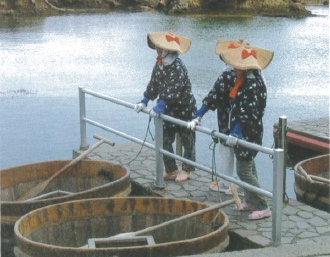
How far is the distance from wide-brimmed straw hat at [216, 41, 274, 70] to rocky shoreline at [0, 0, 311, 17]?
204ft

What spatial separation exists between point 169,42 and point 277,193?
2.67m

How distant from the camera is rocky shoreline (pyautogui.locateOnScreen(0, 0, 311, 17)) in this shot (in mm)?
70125

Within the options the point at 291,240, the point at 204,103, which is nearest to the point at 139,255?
the point at 291,240

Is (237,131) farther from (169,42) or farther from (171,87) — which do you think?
(169,42)

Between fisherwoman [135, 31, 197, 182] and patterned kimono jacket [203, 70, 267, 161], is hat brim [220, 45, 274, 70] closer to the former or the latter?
patterned kimono jacket [203, 70, 267, 161]

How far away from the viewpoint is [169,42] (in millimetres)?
8391

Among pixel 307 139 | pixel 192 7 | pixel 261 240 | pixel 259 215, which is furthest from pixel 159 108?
pixel 192 7

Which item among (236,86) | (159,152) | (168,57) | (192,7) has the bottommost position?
(192,7)

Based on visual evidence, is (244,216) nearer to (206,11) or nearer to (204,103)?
(204,103)

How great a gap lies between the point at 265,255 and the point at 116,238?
1437mm

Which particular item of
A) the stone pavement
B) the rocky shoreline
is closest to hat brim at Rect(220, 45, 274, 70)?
the stone pavement

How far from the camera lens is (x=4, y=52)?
35312 millimetres

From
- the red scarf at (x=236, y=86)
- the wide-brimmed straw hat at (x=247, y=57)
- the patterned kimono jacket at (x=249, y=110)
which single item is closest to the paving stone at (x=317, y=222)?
the patterned kimono jacket at (x=249, y=110)

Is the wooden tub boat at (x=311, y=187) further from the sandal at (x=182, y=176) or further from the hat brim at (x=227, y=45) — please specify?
the hat brim at (x=227, y=45)
